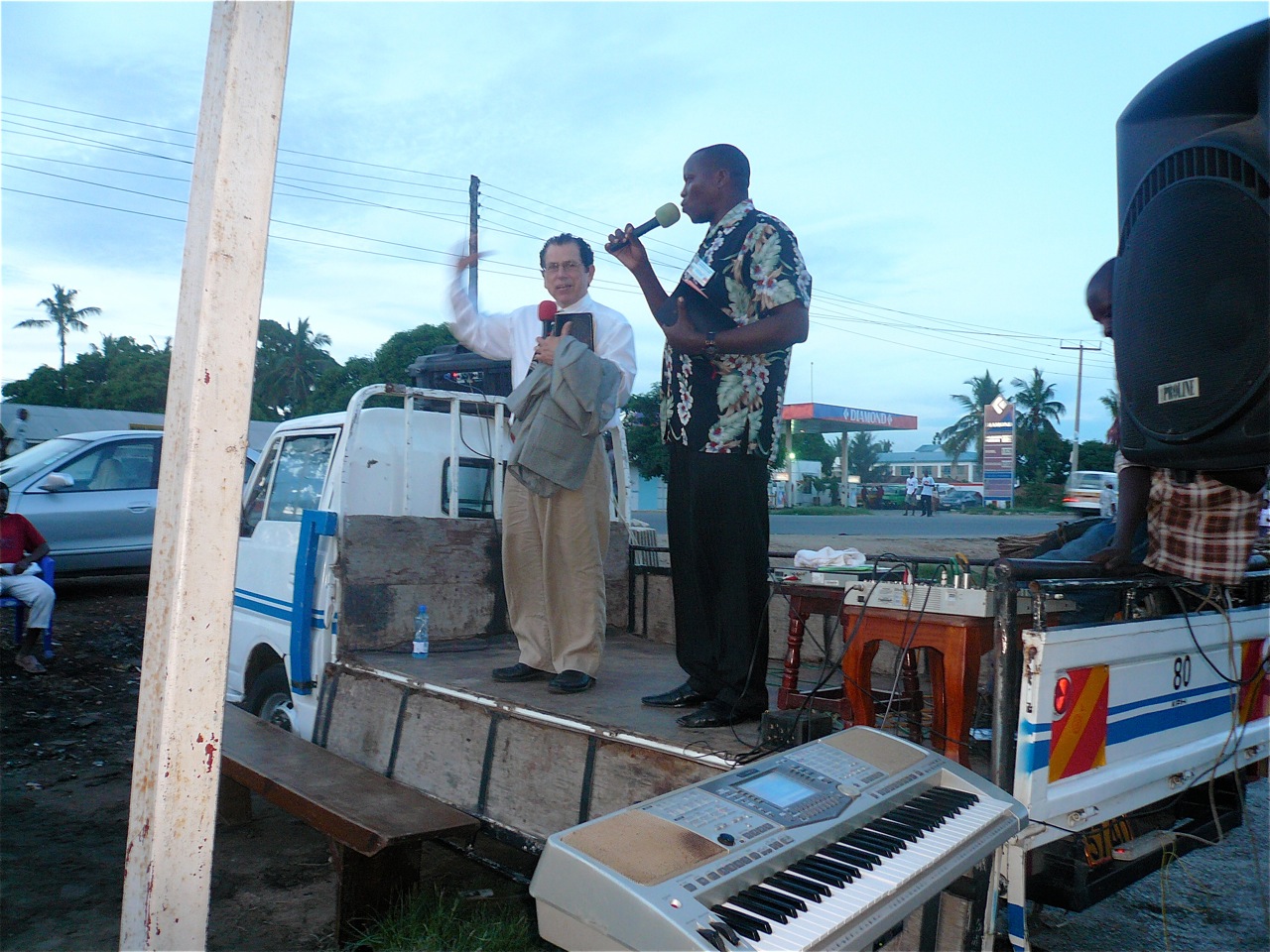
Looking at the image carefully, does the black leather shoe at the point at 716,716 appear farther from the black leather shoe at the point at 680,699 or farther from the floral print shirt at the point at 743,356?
the floral print shirt at the point at 743,356

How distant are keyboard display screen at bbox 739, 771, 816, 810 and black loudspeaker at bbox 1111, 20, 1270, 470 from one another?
1548mm

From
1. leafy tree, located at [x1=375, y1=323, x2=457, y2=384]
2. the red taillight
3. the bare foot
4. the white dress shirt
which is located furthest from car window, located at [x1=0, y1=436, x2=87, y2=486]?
leafy tree, located at [x1=375, y1=323, x2=457, y2=384]

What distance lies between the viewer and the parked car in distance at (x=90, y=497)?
8.03 metres

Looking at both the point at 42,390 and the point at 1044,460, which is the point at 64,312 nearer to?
the point at 42,390

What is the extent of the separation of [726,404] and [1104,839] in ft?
5.23

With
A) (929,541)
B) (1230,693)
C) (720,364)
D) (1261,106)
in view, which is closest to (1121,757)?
(1230,693)

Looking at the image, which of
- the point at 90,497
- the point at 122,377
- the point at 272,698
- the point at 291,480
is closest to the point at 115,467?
the point at 90,497

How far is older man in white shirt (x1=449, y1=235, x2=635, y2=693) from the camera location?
3609mm

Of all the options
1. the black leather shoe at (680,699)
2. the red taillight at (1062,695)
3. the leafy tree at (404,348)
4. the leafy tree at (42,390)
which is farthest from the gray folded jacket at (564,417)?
the leafy tree at (42,390)

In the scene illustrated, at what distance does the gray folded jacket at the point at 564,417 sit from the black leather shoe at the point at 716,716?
3.43 ft

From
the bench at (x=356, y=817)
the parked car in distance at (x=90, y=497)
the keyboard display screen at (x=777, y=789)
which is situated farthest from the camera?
the parked car in distance at (x=90, y=497)

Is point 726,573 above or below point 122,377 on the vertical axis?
below

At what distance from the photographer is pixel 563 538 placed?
12.0ft

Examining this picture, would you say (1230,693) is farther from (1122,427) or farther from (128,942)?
(128,942)
